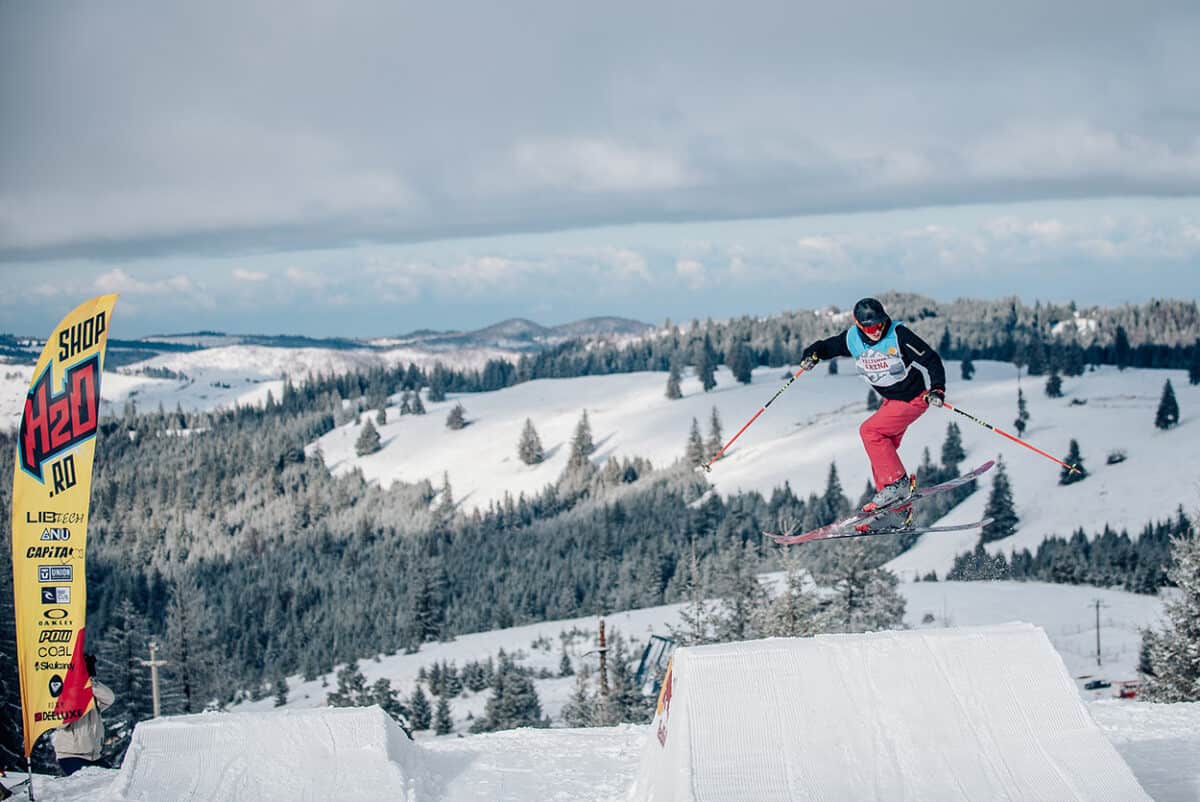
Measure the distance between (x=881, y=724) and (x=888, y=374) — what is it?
4198mm

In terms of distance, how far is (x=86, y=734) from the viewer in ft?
51.0

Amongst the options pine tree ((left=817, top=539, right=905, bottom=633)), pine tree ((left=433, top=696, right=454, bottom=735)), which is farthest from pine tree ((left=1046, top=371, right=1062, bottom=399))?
pine tree ((left=433, top=696, right=454, bottom=735))

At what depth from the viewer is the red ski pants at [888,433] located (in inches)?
541

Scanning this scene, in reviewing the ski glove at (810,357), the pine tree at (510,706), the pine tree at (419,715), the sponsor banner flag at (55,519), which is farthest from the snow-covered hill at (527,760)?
the pine tree at (419,715)

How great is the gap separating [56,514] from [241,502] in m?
148

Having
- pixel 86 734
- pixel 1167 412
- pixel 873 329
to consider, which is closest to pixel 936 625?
pixel 873 329

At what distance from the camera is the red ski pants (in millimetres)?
13742

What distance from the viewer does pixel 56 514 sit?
49.8 feet

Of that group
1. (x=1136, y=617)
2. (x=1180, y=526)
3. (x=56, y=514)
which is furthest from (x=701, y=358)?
(x=56, y=514)

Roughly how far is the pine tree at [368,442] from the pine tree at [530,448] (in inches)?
1150

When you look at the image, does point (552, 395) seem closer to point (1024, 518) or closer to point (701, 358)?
point (701, 358)

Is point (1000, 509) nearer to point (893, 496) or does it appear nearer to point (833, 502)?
point (833, 502)

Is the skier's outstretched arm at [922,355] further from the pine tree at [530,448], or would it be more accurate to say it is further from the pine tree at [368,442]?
the pine tree at [368,442]

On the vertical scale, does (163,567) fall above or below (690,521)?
below
